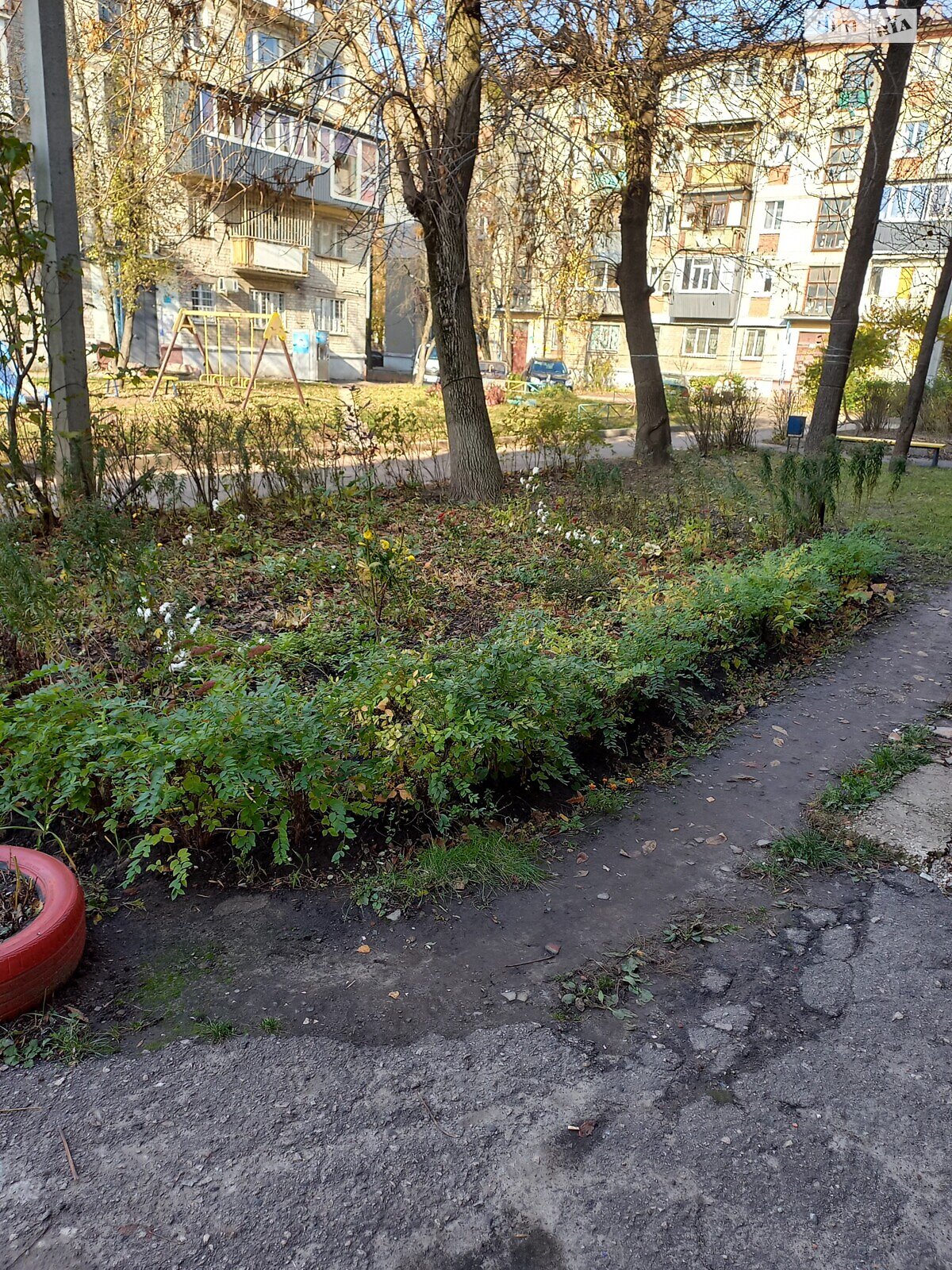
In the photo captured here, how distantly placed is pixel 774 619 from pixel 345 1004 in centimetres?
366

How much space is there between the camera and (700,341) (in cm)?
4116

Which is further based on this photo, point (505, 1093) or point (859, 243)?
point (859, 243)

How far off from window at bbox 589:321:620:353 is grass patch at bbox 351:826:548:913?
138ft

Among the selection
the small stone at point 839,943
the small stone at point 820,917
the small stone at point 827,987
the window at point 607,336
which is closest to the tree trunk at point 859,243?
the small stone at point 820,917

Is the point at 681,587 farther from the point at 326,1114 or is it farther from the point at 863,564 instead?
the point at 326,1114

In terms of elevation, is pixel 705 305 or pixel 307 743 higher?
pixel 705 305

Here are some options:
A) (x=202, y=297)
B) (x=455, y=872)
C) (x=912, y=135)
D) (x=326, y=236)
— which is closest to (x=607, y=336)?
(x=326, y=236)

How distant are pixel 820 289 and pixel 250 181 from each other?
37094mm

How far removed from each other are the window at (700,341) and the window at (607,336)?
11.3ft

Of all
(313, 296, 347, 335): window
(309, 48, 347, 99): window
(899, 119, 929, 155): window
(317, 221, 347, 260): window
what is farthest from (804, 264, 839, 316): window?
Result: (309, 48, 347, 99): window

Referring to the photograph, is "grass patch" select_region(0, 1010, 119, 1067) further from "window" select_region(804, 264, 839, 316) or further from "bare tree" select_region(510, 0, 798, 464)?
"window" select_region(804, 264, 839, 316)

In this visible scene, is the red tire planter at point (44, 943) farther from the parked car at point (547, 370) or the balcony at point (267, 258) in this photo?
the parked car at point (547, 370)

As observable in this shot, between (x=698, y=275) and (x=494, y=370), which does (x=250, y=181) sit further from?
(x=698, y=275)

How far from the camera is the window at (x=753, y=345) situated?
3966cm
